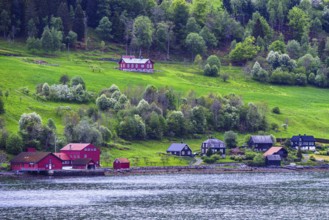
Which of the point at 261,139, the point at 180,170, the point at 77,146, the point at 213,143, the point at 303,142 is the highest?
the point at 303,142

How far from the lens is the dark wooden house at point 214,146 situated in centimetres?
15788

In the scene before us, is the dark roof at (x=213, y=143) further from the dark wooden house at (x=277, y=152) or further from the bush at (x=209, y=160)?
the dark wooden house at (x=277, y=152)

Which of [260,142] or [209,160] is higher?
[260,142]

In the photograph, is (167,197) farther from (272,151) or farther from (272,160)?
(272,151)

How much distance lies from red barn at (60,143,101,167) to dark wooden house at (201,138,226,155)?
23.3m

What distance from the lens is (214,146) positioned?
15838 cm

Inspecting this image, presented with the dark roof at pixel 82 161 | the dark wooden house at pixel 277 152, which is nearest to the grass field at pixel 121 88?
the dark roof at pixel 82 161

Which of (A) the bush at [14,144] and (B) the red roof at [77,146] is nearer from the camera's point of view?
(A) the bush at [14,144]

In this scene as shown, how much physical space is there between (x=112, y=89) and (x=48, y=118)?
79.2 feet

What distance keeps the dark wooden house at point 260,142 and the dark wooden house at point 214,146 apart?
279 inches

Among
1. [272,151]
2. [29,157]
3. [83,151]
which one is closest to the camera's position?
[29,157]

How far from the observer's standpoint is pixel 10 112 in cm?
15412

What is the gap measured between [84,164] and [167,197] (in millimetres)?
43441

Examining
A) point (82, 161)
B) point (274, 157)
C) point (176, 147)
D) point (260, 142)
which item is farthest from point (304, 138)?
point (82, 161)
